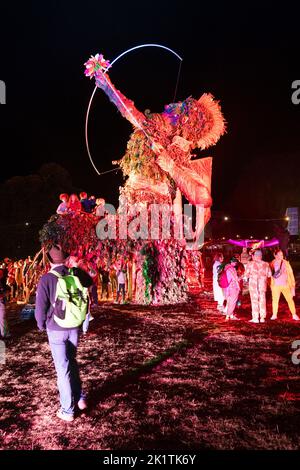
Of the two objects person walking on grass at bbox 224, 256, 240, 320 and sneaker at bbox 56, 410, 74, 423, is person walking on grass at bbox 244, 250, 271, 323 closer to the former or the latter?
person walking on grass at bbox 224, 256, 240, 320

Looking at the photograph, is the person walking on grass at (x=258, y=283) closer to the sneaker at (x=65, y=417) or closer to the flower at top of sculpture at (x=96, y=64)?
the sneaker at (x=65, y=417)

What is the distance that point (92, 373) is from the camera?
5992mm

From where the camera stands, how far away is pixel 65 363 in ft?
13.9

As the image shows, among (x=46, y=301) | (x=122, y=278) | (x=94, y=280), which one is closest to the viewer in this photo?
(x=46, y=301)

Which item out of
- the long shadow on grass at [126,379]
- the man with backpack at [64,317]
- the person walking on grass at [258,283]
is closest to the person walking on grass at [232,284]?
the person walking on grass at [258,283]

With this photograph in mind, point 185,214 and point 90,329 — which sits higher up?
point 185,214

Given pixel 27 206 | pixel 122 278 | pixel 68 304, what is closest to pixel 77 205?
pixel 122 278

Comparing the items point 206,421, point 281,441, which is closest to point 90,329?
point 206,421

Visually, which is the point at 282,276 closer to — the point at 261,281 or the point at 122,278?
the point at 261,281

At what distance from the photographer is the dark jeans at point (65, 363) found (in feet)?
13.9

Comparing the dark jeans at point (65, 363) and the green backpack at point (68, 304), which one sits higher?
the green backpack at point (68, 304)

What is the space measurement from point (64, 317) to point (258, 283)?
6197 millimetres
